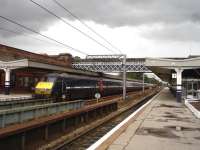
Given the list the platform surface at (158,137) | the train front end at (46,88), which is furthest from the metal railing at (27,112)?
the train front end at (46,88)

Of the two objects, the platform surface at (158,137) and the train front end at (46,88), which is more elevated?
the train front end at (46,88)

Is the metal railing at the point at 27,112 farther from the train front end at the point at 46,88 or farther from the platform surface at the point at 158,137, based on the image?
the train front end at the point at 46,88

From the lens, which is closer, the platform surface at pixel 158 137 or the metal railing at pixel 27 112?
the platform surface at pixel 158 137

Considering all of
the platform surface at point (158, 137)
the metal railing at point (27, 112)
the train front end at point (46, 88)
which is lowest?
the platform surface at point (158, 137)

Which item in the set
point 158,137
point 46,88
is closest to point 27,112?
point 158,137

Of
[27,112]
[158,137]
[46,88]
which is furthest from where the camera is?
[46,88]

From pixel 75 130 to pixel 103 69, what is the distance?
77.0 metres

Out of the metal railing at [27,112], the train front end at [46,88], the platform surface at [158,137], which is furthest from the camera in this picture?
the train front end at [46,88]

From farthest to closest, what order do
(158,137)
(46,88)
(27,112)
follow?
(46,88) → (27,112) → (158,137)

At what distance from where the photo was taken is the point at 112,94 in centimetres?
4897

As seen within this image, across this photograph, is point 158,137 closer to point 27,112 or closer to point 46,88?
point 27,112

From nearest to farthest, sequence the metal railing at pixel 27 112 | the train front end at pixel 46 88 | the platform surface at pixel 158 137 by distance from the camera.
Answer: the platform surface at pixel 158 137
the metal railing at pixel 27 112
the train front end at pixel 46 88

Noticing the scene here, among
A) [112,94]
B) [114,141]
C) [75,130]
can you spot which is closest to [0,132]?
[114,141]

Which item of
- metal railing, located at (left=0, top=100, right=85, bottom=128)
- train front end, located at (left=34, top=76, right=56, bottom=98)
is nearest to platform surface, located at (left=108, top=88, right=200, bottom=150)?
metal railing, located at (left=0, top=100, right=85, bottom=128)
